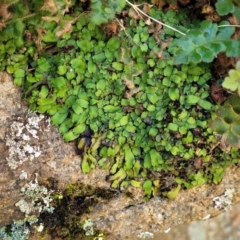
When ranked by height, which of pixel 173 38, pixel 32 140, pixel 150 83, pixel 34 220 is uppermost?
pixel 173 38

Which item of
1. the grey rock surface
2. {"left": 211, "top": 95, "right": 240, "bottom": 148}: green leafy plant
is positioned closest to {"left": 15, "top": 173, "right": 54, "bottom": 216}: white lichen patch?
the grey rock surface

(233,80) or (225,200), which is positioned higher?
(233,80)

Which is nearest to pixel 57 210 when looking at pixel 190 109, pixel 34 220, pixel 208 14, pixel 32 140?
pixel 34 220

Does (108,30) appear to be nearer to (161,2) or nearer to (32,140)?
(161,2)

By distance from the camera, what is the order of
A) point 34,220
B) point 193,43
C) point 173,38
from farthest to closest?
point 34,220 < point 173,38 < point 193,43

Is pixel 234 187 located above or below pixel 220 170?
below

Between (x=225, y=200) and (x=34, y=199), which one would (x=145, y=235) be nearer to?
(x=225, y=200)

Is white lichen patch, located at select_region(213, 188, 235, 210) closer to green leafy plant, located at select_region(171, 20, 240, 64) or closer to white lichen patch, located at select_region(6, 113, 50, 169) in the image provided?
Answer: green leafy plant, located at select_region(171, 20, 240, 64)

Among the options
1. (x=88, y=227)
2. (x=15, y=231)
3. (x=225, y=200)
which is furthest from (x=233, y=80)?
(x=15, y=231)
